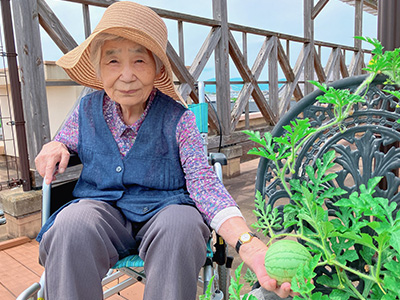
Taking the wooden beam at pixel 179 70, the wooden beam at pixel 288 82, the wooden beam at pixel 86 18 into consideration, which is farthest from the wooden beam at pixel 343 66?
the wooden beam at pixel 86 18

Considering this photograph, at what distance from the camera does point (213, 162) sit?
1577mm

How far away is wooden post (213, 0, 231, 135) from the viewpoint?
157 inches

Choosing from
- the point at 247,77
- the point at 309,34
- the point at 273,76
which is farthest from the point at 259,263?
the point at 309,34

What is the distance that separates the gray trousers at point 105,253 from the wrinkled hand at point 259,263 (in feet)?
0.68

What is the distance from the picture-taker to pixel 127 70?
3.90 ft

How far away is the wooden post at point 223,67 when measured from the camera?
3998mm

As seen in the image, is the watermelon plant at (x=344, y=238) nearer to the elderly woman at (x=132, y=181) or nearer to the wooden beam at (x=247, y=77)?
the elderly woman at (x=132, y=181)

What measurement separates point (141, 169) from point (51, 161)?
1.08 ft

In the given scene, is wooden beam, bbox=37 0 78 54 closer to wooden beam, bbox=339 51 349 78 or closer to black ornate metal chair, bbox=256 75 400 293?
black ornate metal chair, bbox=256 75 400 293

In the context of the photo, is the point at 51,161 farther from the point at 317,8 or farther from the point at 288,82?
the point at 317,8

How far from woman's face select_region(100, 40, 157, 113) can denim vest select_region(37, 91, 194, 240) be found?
107 millimetres

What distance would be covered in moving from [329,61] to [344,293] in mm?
6779

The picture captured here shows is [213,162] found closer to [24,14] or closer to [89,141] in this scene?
[89,141]

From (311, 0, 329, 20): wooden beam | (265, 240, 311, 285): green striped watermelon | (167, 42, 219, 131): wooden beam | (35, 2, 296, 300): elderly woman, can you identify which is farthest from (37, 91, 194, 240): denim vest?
(311, 0, 329, 20): wooden beam
